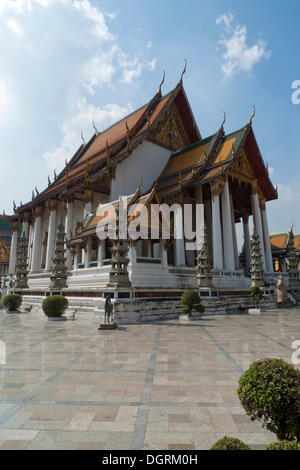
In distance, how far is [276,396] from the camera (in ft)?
6.88

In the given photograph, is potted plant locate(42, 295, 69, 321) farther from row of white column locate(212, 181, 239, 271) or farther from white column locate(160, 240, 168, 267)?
row of white column locate(212, 181, 239, 271)

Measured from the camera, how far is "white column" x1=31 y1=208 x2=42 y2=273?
2953 centimetres

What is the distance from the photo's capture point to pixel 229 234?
2278 centimetres

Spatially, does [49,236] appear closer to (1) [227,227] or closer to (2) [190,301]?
(1) [227,227]

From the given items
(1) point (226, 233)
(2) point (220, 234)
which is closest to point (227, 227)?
(1) point (226, 233)

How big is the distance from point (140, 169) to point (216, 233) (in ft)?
30.9

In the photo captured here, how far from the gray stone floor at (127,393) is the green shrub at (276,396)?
20.3 inches

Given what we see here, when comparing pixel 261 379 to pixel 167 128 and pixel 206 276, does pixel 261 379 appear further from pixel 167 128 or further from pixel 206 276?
pixel 167 128

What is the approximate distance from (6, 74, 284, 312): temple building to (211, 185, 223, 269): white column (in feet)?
0.25

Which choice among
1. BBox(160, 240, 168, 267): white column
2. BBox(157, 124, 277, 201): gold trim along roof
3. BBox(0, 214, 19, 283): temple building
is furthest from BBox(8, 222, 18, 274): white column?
BBox(160, 240, 168, 267): white column

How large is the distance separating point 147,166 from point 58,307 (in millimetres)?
17570

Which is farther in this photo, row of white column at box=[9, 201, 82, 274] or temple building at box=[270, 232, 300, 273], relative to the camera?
temple building at box=[270, 232, 300, 273]

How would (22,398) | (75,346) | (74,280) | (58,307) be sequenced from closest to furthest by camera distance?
(22,398), (75,346), (58,307), (74,280)

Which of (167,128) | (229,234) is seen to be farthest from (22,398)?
(167,128)
